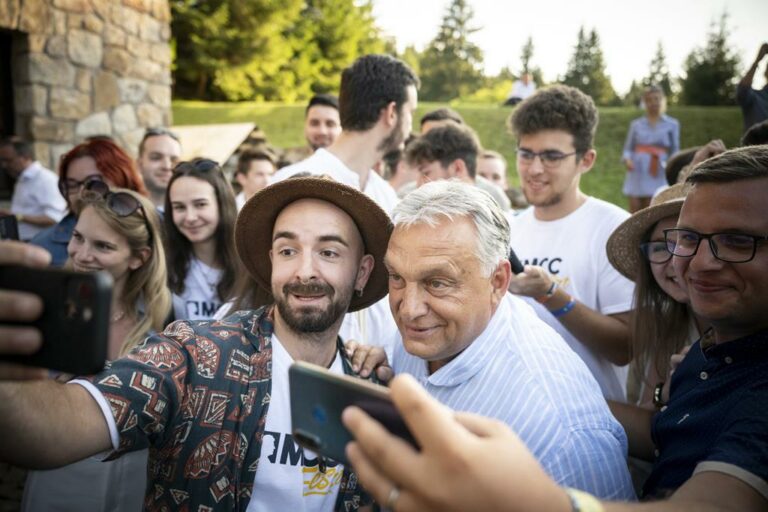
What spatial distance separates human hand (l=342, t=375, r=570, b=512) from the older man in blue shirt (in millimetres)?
943

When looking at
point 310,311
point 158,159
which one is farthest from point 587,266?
point 158,159

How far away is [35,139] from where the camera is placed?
751cm

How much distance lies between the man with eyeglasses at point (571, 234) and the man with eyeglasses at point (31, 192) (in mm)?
5789

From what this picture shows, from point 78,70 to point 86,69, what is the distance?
134 millimetres

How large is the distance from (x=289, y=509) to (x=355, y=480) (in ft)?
0.80

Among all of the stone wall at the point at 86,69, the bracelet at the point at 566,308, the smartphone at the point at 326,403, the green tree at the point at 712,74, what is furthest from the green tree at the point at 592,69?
the smartphone at the point at 326,403

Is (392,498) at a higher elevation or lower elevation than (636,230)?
lower

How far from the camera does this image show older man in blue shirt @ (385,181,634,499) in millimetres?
1720

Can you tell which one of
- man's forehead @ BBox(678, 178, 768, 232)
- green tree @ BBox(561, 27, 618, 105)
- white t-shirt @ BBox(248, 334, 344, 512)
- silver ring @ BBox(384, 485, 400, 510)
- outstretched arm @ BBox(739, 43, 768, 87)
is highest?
green tree @ BBox(561, 27, 618, 105)

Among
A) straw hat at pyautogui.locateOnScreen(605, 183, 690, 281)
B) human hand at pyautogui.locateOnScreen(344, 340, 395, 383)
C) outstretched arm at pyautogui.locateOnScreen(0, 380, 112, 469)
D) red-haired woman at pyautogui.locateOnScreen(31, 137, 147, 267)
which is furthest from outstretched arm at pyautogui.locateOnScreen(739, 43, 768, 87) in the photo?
red-haired woman at pyautogui.locateOnScreen(31, 137, 147, 267)

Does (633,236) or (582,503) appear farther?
(633,236)

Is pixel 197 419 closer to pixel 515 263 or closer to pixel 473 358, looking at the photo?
pixel 473 358

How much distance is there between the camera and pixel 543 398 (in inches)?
65.5

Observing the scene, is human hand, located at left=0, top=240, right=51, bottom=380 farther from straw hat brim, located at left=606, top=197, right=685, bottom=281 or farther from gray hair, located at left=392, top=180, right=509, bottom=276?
straw hat brim, located at left=606, top=197, right=685, bottom=281
